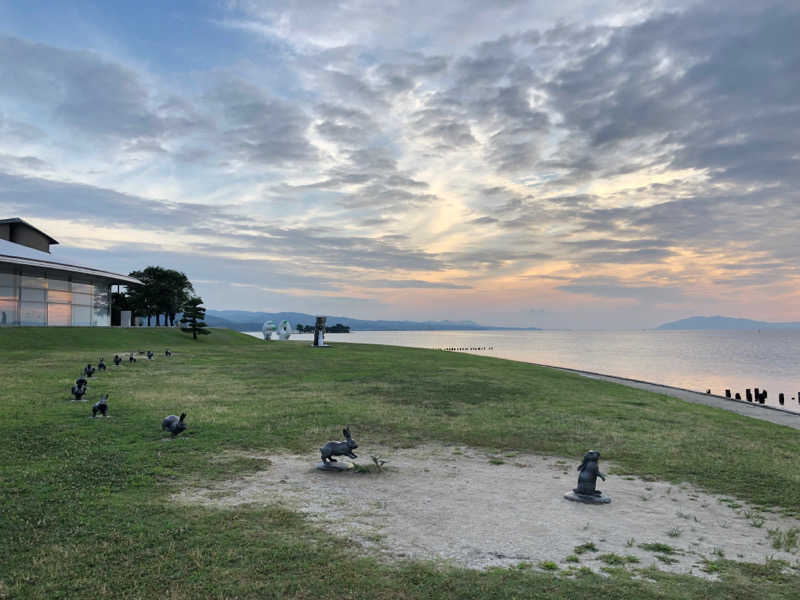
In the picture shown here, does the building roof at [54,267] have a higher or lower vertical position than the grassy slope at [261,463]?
higher

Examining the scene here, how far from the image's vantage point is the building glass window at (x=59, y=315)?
201ft

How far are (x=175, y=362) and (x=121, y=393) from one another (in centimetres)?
1572

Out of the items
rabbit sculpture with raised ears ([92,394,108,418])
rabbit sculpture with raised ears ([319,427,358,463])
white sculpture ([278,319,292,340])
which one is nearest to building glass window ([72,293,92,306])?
white sculpture ([278,319,292,340])

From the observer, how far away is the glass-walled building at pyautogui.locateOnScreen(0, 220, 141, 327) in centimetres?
5641

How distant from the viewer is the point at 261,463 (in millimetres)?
12156

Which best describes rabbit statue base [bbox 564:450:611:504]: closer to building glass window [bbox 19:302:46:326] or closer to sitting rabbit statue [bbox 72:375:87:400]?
sitting rabbit statue [bbox 72:375:87:400]

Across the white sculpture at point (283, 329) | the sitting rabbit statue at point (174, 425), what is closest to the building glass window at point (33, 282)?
the white sculpture at point (283, 329)

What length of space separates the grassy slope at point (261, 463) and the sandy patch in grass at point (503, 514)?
587mm

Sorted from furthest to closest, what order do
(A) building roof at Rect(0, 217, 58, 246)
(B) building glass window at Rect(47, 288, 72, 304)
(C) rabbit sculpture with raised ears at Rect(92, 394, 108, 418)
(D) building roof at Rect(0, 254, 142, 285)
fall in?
(A) building roof at Rect(0, 217, 58, 246), (B) building glass window at Rect(47, 288, 72, 304), (D) building roof at Rect(0, 254, 142, 285), (C) rabbit sculpture with raised ears at Rect(92, 394, 108, 418)

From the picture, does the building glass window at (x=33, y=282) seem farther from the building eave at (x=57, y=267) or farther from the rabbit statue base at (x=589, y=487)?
the rabbit statue base at (x=589, y=487)

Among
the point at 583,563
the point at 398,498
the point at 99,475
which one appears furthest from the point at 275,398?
the point at 583,563

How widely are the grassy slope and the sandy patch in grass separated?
1.92ft

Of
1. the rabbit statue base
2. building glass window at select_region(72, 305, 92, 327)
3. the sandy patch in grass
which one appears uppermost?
building glass window at select_region(72, 305, 92, 327)

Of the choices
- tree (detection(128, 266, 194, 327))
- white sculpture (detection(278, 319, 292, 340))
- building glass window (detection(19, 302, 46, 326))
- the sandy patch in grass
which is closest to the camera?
the sandy patch in grass
